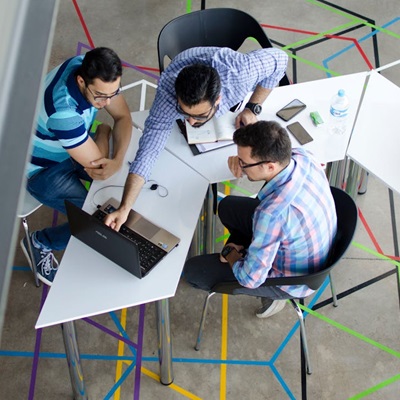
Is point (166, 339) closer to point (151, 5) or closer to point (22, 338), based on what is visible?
point (22, 338)

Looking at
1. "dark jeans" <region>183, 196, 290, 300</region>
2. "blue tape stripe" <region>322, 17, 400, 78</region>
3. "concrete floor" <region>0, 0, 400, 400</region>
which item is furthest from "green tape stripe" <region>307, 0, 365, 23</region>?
"dark jeans" <region>183, 196, 290, 300</region>

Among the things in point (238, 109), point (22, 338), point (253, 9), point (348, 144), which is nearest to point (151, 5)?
point (253, 9)

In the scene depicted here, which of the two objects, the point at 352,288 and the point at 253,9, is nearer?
the point at 352,288

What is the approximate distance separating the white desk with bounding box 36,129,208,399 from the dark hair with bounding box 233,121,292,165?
18.1 inches

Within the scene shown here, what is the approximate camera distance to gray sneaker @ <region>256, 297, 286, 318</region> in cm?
318

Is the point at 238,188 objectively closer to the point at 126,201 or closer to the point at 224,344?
the point at 224,344

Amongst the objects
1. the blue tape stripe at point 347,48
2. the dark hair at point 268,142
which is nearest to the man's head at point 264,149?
the dark hair at point 268,142

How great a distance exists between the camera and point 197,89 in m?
2.60

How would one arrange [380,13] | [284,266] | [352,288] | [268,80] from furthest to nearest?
[380,13] → [352,288] → [268,80] → [284,266]

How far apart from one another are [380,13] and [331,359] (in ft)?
9.85

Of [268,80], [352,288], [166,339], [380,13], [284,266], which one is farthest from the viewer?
[380,13]

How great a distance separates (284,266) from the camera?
2.57 m

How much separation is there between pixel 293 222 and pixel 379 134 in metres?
0.94

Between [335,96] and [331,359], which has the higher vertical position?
[335,96]
